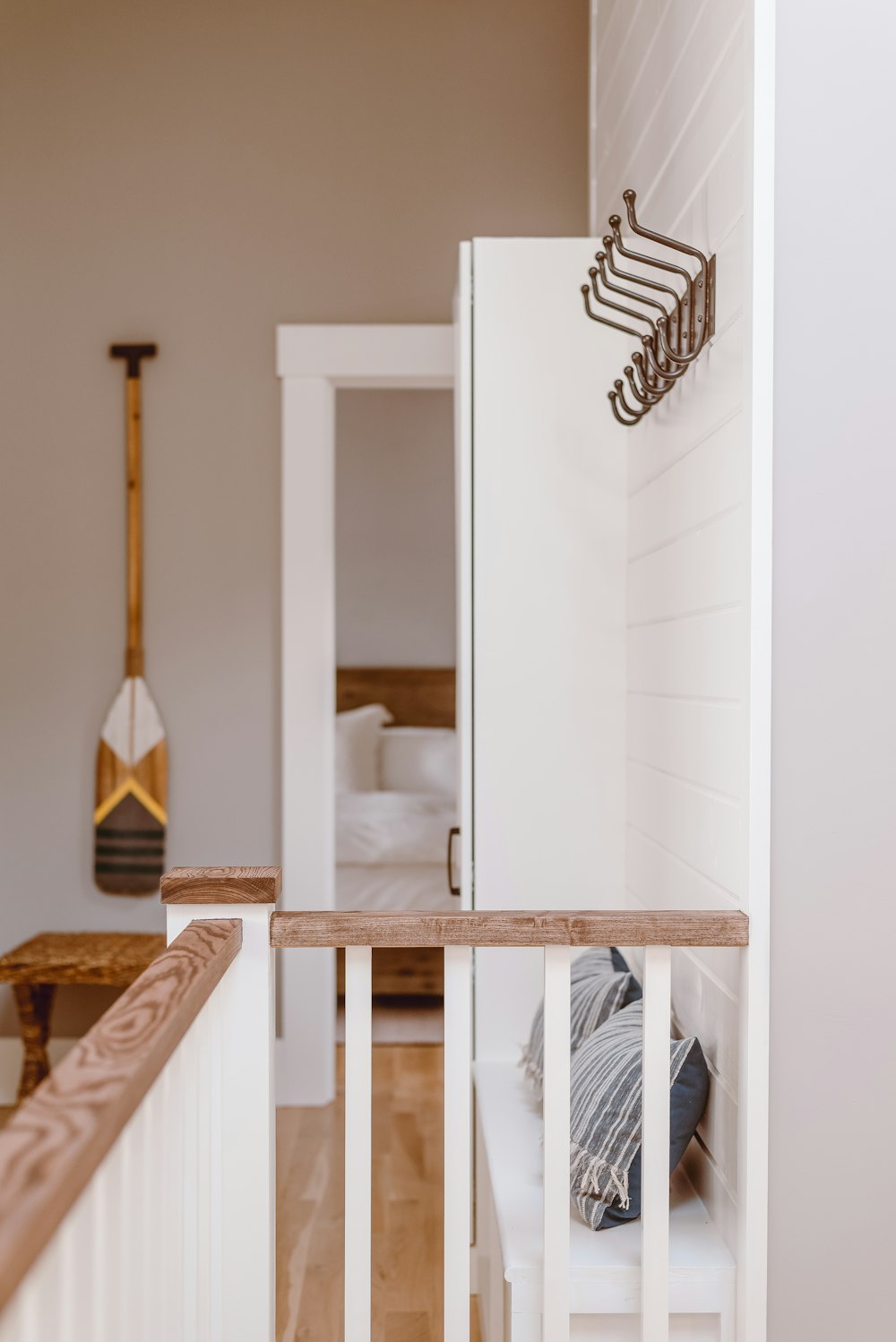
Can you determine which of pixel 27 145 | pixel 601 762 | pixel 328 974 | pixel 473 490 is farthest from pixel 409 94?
pixel 328 974

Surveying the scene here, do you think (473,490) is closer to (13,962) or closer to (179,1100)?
(179,1100)

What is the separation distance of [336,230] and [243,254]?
0.93 ft

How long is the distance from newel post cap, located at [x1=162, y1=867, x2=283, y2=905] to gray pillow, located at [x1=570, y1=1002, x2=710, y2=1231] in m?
0.58

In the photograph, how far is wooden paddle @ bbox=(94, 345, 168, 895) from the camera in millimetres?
3547

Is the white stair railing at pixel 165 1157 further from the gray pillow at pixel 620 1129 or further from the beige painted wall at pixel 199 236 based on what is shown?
the beige painted wall at pixel 199 236

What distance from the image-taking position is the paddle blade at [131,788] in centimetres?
355

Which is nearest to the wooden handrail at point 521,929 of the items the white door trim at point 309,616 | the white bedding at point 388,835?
the white door trim at point 309,616

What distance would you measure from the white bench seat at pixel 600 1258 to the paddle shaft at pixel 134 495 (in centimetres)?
211

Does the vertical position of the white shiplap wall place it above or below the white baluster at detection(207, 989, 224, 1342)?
above

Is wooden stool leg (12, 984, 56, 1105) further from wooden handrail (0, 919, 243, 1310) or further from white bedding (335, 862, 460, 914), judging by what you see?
wooden handrail (0, 919, 243, 1310)

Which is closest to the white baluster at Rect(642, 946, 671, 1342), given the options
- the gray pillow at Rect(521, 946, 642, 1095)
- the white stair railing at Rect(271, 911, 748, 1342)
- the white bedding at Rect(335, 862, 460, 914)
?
the white stair railing at Rect(271, 911, 748, 1342)

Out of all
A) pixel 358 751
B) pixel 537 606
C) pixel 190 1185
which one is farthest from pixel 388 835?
pixel 190 1185

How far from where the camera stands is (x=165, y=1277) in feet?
3.83

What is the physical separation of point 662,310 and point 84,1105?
144cm
